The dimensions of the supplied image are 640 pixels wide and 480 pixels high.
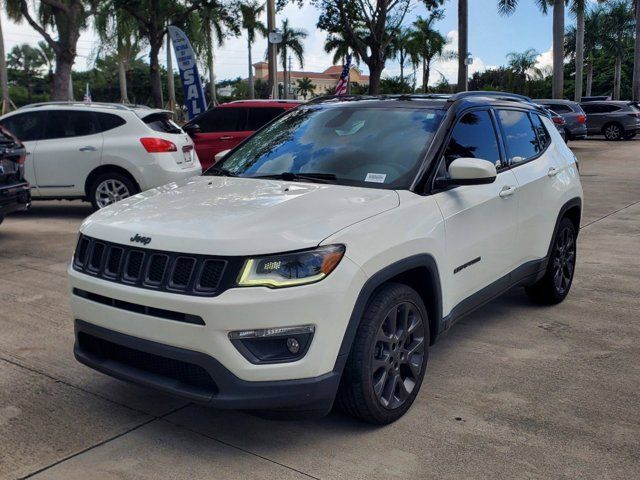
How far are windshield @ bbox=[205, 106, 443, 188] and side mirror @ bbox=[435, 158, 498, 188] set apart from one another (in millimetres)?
219

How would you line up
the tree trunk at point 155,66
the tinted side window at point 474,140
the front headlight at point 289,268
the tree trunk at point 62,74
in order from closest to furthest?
the front headlight at point 289,268
the tinted side window at point 474,140
the tree trunk at point 62,74
the tree trunk at point 155,66

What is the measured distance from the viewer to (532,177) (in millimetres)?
5035

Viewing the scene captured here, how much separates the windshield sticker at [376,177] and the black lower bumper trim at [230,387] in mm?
1242

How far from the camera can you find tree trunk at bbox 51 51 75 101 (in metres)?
21.5

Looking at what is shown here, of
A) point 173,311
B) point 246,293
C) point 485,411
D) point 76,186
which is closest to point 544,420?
point 485,411

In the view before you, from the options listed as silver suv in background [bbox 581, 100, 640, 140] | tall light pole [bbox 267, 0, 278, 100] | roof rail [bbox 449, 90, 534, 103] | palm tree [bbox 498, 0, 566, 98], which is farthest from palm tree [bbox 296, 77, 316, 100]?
roof rail [bbox 449, 90, 534, 103]

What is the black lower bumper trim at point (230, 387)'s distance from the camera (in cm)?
303

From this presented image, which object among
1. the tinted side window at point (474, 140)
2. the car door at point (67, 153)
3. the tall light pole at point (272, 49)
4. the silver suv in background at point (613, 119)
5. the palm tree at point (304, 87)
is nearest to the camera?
the tinted side window at point (474, 140)

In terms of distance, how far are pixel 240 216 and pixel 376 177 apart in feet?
3.22

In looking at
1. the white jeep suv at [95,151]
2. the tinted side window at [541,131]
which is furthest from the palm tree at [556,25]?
the tinted side window at [541,131]

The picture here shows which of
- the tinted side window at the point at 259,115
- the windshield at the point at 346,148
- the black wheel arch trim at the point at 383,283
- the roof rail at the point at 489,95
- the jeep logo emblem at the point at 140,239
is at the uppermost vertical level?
the tinted side window at the point at 259,115

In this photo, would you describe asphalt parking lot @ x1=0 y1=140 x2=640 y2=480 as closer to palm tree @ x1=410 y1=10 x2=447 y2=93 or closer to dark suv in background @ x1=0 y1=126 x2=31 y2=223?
dark suv in background @ x1=0 y1=126 x2=31 y2=223

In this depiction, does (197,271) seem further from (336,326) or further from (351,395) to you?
(351,395)

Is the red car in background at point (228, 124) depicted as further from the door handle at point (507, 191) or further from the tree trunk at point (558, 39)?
the tree trunk at point (558, 39)
